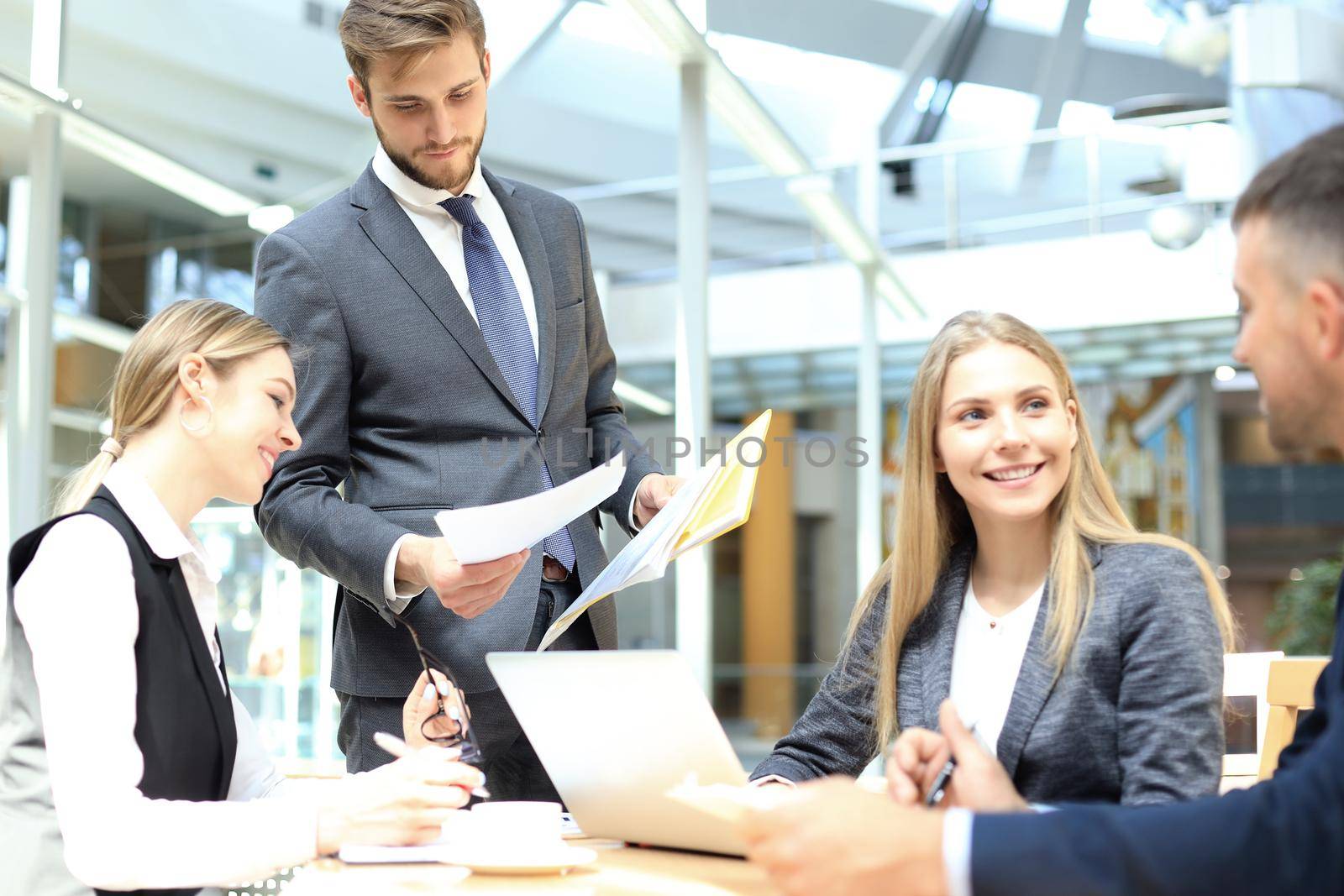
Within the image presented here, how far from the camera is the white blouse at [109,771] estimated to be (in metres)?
1.20

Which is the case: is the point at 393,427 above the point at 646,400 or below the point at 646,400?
below

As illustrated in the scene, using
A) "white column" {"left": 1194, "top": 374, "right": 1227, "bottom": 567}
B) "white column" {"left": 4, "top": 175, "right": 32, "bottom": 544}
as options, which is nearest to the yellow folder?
"white column" {"left": 4, "top": 175, "right": 32, "bottom": 544}

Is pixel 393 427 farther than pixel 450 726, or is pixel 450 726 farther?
pixel 393 427

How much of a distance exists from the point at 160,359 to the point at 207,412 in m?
0.08

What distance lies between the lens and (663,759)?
4.21ft

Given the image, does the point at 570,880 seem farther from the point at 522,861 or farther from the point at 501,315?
the point at 501,315

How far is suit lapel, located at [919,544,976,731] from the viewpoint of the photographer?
164 centimetres

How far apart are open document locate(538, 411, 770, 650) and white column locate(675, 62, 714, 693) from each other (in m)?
2.34

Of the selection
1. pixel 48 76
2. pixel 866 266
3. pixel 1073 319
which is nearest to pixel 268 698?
pixel 48 76

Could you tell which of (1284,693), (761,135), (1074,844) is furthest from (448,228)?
(761,135)

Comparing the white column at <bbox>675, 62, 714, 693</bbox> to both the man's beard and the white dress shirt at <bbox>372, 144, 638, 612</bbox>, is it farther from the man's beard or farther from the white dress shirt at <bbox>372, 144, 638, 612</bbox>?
the man's beard

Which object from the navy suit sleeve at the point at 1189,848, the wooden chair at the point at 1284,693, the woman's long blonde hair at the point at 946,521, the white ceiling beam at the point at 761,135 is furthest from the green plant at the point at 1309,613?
the navy suit sleeve at the point at 1189,848

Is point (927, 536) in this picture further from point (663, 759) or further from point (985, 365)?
point (663, 759)

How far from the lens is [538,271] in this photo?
6.51 feet
